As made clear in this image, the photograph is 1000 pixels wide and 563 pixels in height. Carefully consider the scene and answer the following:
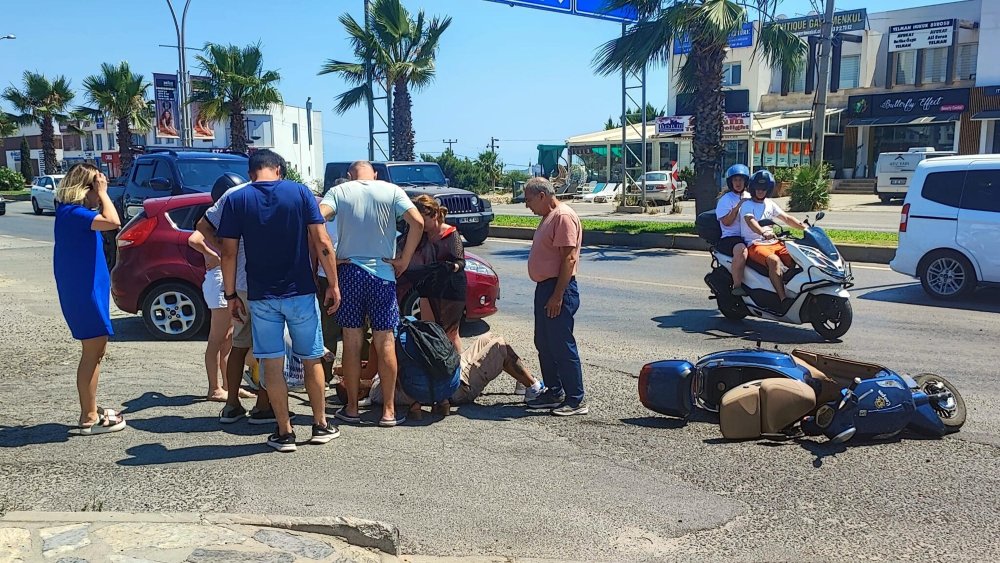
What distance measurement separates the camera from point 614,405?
21.0ft

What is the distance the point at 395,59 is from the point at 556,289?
2423 cm

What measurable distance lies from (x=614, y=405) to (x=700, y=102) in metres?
14.4

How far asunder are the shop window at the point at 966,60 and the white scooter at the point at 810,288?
35335 millimetres

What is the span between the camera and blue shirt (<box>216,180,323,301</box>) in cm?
491

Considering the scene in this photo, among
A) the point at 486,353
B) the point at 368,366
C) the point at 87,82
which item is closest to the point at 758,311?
the point at 486,353

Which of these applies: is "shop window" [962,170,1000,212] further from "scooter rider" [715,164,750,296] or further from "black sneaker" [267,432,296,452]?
"black sneaker" [267,432,296,452]

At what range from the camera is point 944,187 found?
11.2 m

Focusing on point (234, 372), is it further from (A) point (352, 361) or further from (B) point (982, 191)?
(B) point (982, 191)

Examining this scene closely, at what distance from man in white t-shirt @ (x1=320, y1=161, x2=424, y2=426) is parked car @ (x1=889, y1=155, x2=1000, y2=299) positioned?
835 cm

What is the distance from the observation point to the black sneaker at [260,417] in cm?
574

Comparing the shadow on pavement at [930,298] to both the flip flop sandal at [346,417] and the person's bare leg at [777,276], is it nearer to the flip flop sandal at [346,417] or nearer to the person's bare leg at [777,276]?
the person's bare leg at [777,276]

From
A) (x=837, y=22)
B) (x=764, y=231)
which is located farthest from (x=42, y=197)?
(x=837, y=22)

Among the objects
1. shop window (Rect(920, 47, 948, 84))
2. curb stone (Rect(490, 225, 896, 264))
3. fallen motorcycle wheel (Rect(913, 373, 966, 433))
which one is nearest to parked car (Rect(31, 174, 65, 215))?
curb stone (Rect(490, 225, 896, 264))

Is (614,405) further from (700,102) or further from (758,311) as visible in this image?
(700,102)
